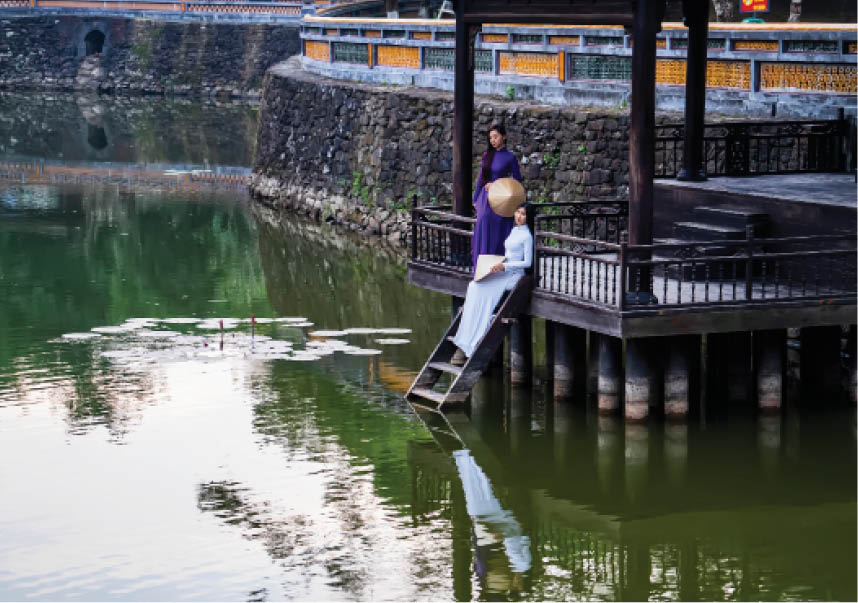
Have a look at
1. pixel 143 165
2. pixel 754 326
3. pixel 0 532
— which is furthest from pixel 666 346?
pixel 143 165

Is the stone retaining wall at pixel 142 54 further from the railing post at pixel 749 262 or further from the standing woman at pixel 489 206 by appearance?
the railing post at pixel 749 262

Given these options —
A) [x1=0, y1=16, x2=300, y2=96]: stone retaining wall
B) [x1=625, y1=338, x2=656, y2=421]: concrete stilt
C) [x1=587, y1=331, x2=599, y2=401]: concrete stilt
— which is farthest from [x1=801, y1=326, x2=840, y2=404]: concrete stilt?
[x1=0, y1=16, x2=300, y2=96]: stone retaining wall

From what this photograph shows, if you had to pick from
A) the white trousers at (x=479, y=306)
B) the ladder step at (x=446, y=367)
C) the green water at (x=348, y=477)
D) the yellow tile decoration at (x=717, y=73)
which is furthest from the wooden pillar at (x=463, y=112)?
the yellow tile decoration at (x=717, y=73)

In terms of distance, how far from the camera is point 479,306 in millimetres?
19812

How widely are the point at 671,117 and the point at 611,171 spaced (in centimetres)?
121

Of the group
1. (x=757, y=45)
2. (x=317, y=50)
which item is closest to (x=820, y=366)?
(x=757, y=45)

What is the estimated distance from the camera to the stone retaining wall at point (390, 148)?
92.2 ft

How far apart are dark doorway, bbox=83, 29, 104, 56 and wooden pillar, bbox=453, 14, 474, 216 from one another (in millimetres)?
57870

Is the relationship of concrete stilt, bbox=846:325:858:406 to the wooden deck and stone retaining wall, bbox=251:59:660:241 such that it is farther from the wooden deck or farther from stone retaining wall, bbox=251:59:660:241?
stone retaining wall, bbox=251:59:660:241

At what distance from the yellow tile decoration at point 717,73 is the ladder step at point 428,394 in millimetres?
8054

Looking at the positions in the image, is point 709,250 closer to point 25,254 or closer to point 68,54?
point 25,254

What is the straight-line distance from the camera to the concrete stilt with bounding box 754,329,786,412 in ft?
62.7

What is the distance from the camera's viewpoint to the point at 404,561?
1545 cm

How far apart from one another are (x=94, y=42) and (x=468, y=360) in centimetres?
6136
